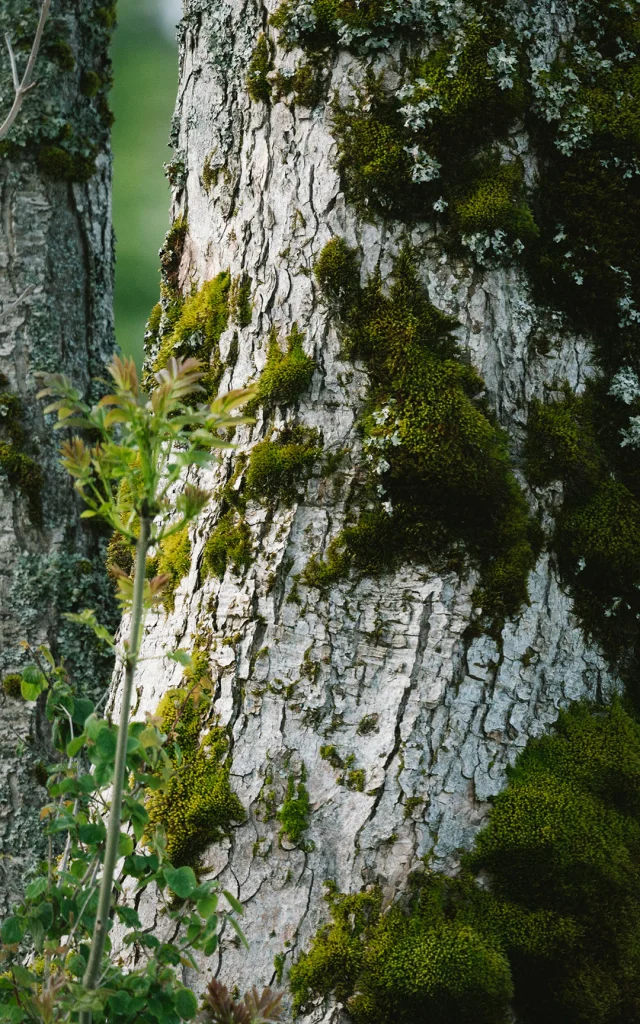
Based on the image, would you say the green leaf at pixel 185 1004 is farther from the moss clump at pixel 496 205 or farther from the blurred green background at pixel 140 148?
the blurred green background at pixel 140 148

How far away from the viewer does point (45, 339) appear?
2.41m

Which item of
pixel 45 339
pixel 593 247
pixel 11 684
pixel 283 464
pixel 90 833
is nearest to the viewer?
pixel 90 833

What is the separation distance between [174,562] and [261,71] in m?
1.01

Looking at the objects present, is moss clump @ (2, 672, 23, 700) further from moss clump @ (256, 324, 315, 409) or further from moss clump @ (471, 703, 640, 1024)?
moss clump @ (471, 703, 640, 1024)

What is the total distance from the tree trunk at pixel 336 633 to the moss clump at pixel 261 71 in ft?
0.06

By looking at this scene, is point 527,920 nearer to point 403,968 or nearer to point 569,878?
point 569,878

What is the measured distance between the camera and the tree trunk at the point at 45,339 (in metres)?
2.22

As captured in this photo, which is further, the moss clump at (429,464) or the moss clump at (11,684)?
the moss clump at (11,684)

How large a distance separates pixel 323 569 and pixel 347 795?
0.38 metres

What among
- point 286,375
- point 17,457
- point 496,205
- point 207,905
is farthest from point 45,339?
point 207,905

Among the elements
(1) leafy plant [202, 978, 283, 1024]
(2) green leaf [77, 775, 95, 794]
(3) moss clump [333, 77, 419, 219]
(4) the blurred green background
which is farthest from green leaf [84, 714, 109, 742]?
(4) the blurred green background

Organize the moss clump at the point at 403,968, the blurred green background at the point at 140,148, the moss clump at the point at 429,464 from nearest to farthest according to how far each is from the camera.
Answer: the moss clump at the point at 403,968 < the moss clump at the point at 429,464 < the blurred green background at the point at 140,148

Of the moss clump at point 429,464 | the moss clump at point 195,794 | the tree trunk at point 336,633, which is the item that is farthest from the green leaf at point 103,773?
the moss clump at point 429,464

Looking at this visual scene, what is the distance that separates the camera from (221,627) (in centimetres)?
148
